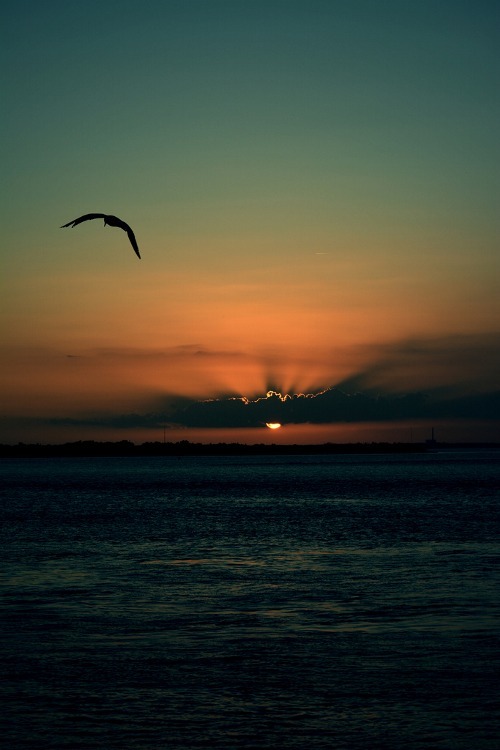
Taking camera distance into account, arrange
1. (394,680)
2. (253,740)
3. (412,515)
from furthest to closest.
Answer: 1. (412,515)
2. (394,680)
3. (253,740)

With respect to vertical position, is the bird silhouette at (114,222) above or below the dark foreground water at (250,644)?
above

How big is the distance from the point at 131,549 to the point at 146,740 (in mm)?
24900

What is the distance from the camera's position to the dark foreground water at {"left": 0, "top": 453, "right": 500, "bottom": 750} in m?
13.3

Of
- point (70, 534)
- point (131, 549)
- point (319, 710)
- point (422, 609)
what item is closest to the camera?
point (319, 710)

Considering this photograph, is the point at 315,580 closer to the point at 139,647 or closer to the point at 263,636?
the point at 263,636

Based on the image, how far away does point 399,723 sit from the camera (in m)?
13.4

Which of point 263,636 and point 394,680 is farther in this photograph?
point 263,636

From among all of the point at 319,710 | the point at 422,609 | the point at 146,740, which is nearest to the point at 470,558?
the point at 422,609

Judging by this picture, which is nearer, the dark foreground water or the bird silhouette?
the dark foreground water

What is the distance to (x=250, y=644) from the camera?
18.5 meters

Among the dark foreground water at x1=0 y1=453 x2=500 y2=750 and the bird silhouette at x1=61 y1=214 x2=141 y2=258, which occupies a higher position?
the bird silhouette at x1=61 y1=214 x2=141 y2=258

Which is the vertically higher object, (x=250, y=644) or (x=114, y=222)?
(x=114, y=222)

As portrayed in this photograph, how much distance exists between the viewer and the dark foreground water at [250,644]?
1326 centimetres

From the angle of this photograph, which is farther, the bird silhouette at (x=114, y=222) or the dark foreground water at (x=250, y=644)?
the bird silhouette at (x=114, y=222)
